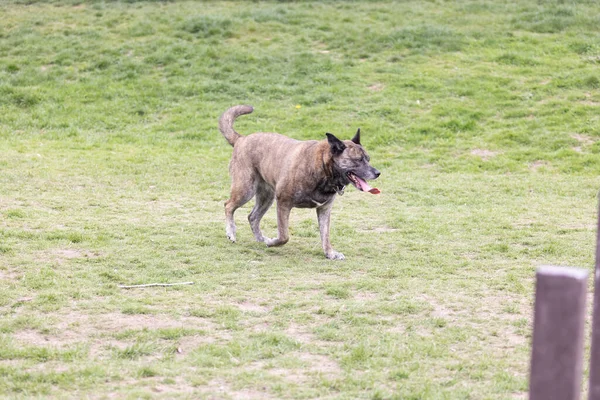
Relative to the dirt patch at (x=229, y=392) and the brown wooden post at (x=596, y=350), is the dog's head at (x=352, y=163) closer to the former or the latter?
the dirt patch at (x=229, y=392)

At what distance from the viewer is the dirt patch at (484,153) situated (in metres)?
14.5

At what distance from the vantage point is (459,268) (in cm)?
799

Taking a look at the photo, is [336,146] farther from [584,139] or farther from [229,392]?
[584,139]

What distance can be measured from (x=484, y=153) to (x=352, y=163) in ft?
22.8

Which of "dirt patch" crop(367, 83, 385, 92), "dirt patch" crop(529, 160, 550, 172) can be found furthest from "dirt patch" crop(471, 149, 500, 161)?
"dirt patch" crop(367, 83, 385, 92)

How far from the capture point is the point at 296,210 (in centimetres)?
1127

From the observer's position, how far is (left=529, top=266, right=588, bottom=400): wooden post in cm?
246

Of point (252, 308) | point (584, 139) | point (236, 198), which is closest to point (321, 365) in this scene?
point (252, 308)

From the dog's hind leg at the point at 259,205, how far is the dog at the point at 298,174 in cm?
2

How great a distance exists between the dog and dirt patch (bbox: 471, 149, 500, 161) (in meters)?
6.34

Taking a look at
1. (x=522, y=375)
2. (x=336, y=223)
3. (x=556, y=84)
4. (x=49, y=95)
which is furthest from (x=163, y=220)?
(x=556, y=84)

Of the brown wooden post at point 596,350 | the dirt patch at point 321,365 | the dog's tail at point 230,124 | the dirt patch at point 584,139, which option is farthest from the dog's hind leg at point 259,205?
the dirt patch at point 584,139

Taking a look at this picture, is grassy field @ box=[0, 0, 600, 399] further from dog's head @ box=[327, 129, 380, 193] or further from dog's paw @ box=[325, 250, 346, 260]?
dog's head @ box=[327, 129, 380, 193]

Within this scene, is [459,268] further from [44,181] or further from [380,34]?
[380,34]
